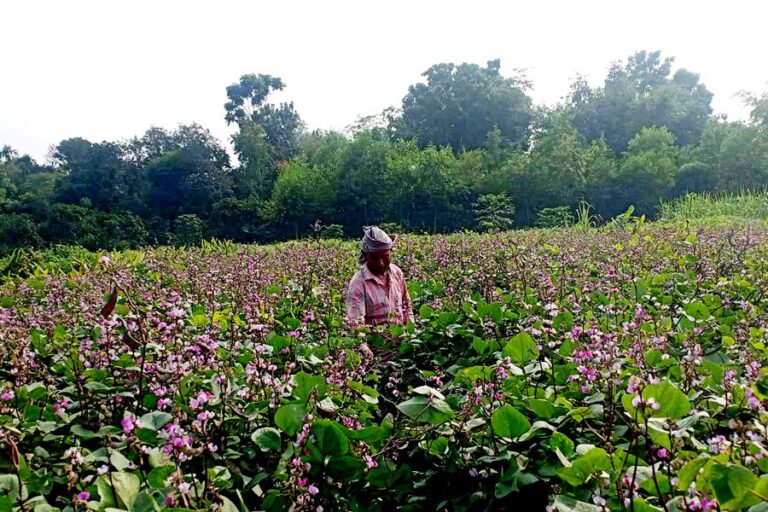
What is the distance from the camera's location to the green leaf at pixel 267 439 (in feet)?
4.77

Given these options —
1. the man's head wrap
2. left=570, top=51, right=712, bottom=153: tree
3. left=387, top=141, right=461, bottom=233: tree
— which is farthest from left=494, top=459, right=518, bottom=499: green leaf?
left=570, top=51, right=712, bottom=153: tree

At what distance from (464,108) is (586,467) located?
1704 inches

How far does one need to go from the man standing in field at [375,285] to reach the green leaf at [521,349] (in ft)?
6.22

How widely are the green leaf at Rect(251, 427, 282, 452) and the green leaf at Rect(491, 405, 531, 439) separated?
0.56m

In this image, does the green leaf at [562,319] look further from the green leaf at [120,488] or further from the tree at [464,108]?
the tree at [464,108]

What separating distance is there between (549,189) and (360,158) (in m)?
10.8

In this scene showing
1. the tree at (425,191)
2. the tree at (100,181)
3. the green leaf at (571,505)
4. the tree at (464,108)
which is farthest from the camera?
the tree at (100,181)

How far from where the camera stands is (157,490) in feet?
3.89

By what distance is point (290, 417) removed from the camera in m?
1.45

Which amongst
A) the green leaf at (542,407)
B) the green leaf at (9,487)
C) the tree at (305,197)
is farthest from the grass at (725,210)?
the tree at (305,197)

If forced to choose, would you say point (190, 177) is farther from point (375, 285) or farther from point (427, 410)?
point (427, 410)

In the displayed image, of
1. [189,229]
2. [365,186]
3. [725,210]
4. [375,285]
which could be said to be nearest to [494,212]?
[725,210]

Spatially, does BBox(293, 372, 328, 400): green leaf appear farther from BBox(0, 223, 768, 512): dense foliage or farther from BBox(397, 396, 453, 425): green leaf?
BBox(397, 396, 453, 425): green leaf

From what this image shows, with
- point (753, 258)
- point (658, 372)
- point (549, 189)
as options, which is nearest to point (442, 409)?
point (658, 372)
